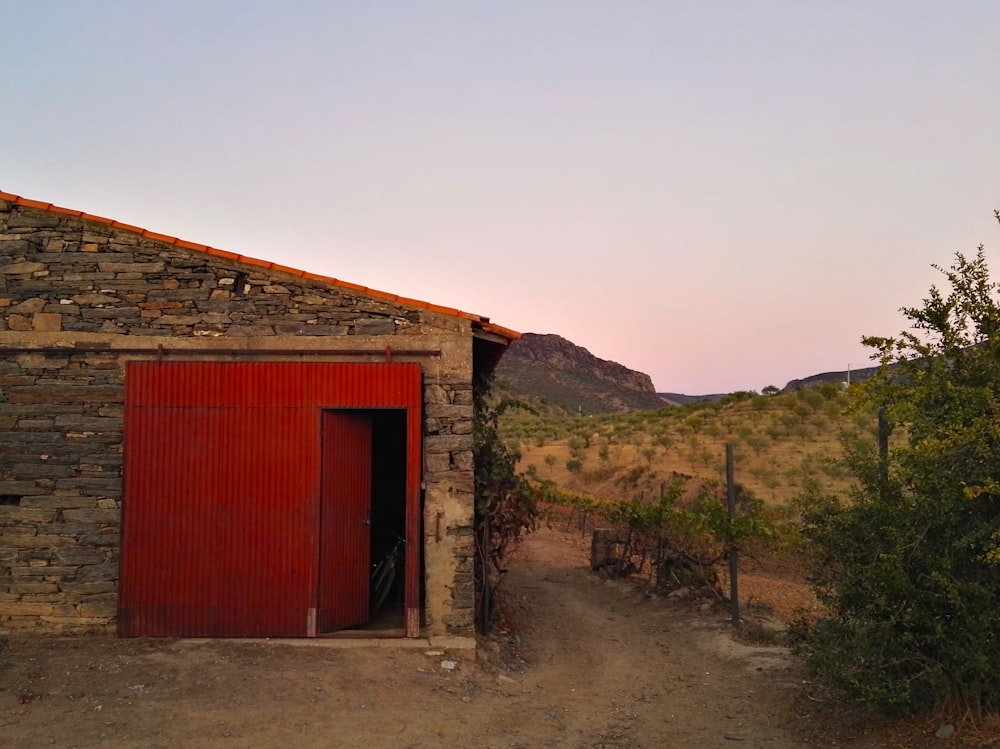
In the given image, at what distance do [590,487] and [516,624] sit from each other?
1500 cm

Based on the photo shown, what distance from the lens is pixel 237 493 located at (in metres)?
8.00

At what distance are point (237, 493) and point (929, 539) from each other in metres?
6.34

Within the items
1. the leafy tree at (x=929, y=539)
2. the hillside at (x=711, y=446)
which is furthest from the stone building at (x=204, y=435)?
the hillside at (x=711, y=446)

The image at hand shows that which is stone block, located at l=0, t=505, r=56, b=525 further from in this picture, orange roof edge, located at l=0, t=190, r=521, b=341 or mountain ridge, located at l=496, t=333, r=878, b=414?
mountain ridge, located at l=496, t=333, r=878, b=414

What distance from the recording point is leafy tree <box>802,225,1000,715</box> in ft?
16.4

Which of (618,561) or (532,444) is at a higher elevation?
(532,444)

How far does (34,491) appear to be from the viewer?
7.95 meters

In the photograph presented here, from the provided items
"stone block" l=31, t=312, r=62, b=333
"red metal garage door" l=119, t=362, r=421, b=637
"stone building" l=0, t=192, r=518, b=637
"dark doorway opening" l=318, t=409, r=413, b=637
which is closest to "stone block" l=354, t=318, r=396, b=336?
"stone building" l=0, t=192, r=518, b=637

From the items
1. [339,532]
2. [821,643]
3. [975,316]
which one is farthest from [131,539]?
[975,316]

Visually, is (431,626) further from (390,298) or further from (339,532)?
(390,298)

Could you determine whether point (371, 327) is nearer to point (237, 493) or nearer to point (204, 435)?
point (204, 435)

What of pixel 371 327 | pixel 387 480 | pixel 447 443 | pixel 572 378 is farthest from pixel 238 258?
pixel 572 378

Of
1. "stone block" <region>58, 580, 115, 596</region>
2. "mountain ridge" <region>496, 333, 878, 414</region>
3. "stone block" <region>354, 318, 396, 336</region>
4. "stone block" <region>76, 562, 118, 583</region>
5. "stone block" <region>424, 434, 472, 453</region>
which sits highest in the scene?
"mountain ridge" <region>496, 333, 878, 414</region>

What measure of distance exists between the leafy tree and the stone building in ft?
12.5
